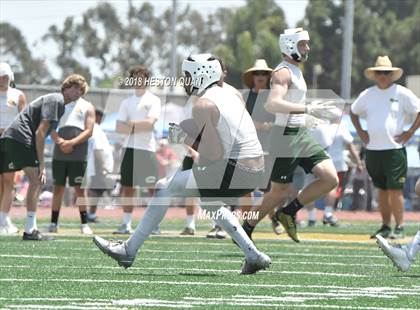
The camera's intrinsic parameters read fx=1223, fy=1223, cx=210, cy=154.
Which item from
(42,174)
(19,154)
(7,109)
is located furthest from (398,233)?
(7,109)

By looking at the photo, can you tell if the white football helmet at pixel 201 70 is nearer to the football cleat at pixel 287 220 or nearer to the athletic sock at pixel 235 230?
the athletic sock at pixel 235 230

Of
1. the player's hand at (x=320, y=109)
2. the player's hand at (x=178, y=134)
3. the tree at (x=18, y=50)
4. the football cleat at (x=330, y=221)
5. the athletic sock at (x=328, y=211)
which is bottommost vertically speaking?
the tree at (x=18, y=50)

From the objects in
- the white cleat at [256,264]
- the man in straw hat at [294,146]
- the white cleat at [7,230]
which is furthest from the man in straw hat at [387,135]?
the white cleat at [256,264]

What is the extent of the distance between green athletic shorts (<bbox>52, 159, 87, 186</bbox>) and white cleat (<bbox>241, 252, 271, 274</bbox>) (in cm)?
646

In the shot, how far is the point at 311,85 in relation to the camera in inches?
3216

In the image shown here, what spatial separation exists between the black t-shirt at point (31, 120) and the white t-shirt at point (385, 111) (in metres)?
3.98

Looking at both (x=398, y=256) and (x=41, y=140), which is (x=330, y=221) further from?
(x=398, y=256)

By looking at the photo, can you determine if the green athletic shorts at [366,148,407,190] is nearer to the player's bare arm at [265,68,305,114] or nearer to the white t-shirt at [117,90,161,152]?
the white t-shirt at [117,90,161,152]

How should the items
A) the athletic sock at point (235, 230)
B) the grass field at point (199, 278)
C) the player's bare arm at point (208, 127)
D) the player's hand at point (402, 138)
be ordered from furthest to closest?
the player's hand at point (402, 138) < the athletic sock at point (235, 230) < the player's bare arm at point (208, 127) < the grass field at point (199, 278)

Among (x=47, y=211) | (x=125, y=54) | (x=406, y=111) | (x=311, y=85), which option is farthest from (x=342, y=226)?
(x=311, y=85)

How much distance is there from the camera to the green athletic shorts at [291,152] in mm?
12094

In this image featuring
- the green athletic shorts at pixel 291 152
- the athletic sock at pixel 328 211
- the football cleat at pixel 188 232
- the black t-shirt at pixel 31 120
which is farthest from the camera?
the athletic sock at pixel 328 211

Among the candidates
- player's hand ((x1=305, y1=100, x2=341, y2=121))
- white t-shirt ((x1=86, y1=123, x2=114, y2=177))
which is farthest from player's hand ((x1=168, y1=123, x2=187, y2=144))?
white t-shirt ((x1=86, y1=123, x2=114, y2=177))

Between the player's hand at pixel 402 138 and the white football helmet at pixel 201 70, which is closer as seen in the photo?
the white football helmet at pixel 201 70
